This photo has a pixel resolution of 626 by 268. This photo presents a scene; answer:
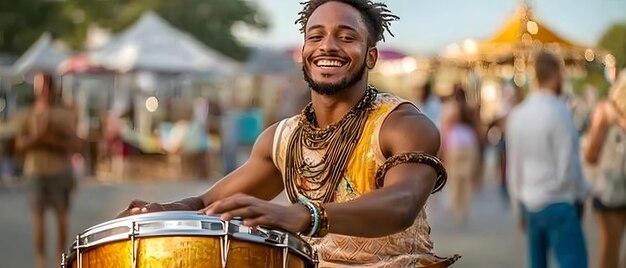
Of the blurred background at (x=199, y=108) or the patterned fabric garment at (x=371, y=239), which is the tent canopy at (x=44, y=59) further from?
the patterned fabric garment at (x=371, y=239)

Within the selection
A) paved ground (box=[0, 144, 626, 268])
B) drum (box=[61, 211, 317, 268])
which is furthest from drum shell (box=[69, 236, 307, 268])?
paved ground (box=[0, 144, 626, 268])

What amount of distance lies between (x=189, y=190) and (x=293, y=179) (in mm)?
15611

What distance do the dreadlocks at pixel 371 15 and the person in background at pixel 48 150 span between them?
6371 mm

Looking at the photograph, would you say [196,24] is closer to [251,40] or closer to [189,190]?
[251,40]

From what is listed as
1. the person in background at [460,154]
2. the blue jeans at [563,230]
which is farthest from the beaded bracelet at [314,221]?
the person in background at [460,154]

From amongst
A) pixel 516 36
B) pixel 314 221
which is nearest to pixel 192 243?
pixel 314 221

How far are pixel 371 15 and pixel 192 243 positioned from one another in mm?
912

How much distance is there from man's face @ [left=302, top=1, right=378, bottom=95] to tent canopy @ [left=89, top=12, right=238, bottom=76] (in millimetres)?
20005

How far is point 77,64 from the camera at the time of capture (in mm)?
25859

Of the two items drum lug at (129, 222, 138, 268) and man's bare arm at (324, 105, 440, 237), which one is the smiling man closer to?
man's bare arm at (324, 105, 440, 237)

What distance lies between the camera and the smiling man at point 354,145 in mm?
3461

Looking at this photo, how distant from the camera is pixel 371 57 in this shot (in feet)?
12.2

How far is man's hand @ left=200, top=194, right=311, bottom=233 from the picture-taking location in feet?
10.1

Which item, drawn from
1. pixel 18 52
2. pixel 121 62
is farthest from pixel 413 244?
pixel 18 52
